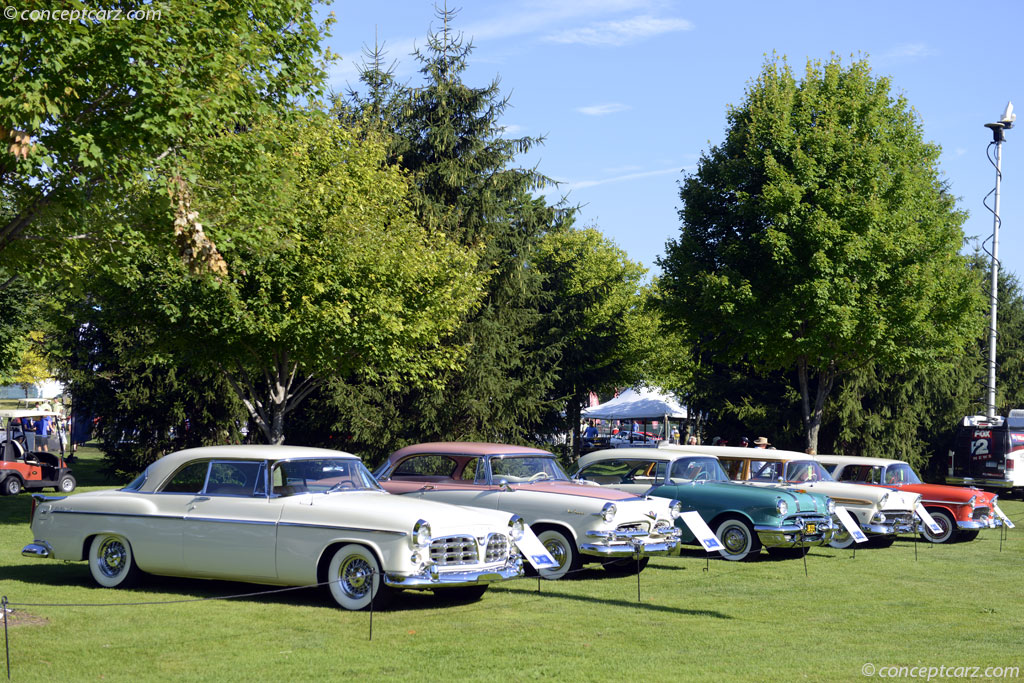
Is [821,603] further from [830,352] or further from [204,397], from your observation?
[204,397]

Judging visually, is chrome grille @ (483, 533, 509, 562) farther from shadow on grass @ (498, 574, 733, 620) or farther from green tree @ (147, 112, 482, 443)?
green tree @ (147, 112, 482, 443)

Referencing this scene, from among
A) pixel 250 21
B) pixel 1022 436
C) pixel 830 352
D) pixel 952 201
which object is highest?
pixel 952 201

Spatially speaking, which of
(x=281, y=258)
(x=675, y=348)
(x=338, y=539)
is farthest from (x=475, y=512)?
(x=675, y=348)

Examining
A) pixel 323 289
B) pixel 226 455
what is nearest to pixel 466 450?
pixel 226 455

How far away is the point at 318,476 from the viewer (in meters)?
11.5

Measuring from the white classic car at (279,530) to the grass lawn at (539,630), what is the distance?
1.16ft

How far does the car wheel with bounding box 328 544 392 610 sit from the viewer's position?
33.4ft

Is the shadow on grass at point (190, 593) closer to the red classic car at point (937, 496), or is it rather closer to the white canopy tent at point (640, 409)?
the red classic car at point (937, 496)

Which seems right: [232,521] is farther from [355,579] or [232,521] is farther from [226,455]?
[355,579]

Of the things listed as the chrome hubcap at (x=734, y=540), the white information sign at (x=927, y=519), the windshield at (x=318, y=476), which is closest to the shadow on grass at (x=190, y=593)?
the windshield at (x=318, y=476)

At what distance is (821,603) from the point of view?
38.1 ft

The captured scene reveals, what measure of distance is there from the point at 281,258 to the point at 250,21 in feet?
28.2

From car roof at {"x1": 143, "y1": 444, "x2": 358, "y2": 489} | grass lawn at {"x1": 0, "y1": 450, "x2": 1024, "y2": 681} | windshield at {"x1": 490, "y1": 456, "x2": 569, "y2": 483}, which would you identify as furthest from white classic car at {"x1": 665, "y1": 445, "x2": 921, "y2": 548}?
car roof at {"x1": 143, "y1": 444, "x2": 358, "y2": 489}

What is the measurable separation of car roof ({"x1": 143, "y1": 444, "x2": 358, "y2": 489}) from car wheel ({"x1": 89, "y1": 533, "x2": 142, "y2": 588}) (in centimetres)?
72
